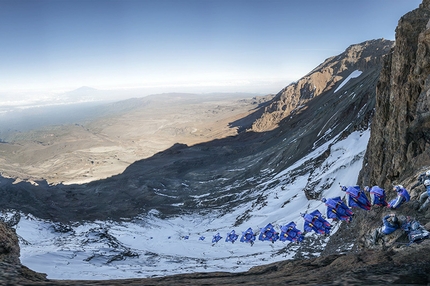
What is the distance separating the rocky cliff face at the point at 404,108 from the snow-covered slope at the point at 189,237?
6883mm

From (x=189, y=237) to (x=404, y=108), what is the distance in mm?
30588

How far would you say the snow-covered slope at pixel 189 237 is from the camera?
64.0 ft

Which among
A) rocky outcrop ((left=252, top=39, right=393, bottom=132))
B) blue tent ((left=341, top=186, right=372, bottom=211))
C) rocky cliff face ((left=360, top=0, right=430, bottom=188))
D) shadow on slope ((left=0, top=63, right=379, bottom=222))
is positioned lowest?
shadow on slope ((left=0, top=63, right=379, bottom=222))

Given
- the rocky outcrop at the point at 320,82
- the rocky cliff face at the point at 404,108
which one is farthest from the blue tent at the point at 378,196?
the rocky outcrop at the point at 320,82

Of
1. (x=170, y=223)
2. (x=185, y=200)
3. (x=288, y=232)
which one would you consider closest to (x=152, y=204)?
(x=185, y=200)

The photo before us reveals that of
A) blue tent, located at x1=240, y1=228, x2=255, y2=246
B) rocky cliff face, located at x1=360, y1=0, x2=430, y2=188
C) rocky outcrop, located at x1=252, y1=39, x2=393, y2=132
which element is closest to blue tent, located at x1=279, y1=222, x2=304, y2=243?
blue tent, located at x1=240, y1=228, x2=255, y2=246

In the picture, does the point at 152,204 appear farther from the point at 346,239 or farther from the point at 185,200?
the point at 346,239

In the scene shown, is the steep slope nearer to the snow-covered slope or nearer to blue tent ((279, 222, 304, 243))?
the snow-covered slope

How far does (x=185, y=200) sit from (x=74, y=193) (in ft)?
98.2

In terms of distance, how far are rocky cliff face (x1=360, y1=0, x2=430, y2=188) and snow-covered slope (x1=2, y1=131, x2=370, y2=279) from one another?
688 cm

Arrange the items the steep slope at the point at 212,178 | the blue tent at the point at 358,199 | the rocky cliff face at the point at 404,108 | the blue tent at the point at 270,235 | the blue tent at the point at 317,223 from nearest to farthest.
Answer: the blue tent at the point at 358,199 < the rocky cliff face at the point at 404,108 < the blue tent at the point at 317,223 < the blue tent at the point at 270,235 < the steep slope at the point at 212,178

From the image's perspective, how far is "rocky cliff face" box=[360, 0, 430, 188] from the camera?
15828mm

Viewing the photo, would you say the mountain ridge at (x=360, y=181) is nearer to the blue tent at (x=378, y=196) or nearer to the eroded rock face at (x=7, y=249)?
the blue tent at (x=378, y=196)

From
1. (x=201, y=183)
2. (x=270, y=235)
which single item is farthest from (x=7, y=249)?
(x=201, y=183)
